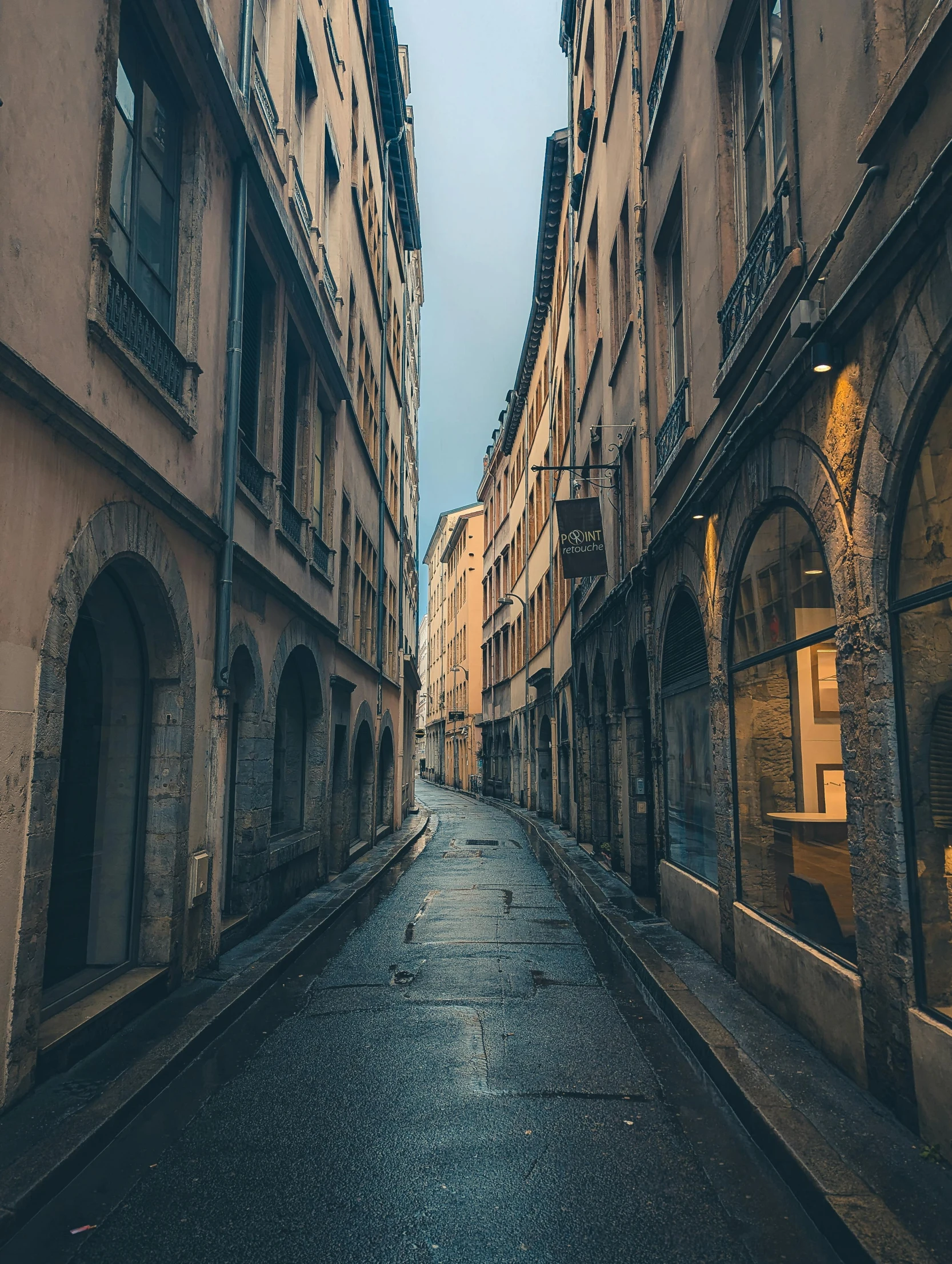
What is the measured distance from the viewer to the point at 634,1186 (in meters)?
4.50

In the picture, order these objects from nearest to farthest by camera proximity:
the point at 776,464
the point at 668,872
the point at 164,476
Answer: the point at 776,464 → the point at 164,476 → the point at 668,872

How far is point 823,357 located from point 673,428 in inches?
232

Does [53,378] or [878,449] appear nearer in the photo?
[878,449]

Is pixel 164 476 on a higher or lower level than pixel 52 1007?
higher

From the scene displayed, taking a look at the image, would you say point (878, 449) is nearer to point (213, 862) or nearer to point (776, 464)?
point (776, 464)

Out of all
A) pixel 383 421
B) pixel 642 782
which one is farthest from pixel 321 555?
pixel 383 421

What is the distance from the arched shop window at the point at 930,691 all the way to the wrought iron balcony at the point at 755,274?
287 cm

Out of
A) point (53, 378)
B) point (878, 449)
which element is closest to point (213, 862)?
point (53, 378)

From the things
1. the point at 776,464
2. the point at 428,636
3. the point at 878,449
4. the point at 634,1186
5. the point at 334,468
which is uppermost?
the point at 428,636

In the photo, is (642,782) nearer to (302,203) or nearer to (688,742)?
(688,742)

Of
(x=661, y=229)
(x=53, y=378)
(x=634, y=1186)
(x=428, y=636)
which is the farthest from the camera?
(x=428, y=636)

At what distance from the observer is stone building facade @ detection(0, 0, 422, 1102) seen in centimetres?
534

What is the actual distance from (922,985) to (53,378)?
5.83 meters

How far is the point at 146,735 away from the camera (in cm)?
803
